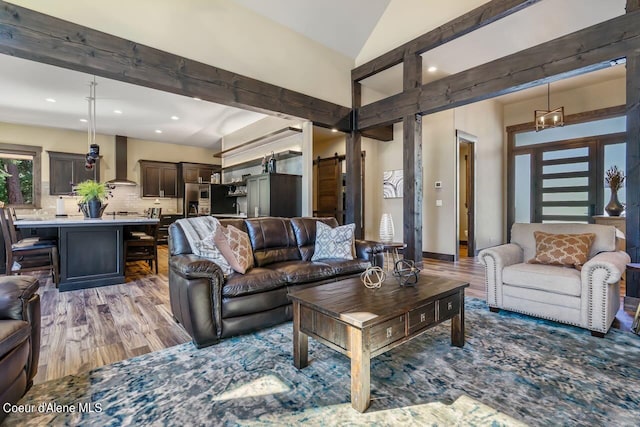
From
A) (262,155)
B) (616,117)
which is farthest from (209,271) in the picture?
(616,117)

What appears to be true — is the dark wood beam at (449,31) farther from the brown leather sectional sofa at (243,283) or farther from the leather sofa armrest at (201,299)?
the leather sofa armrest at (201,299)

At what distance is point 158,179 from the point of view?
29.4ft

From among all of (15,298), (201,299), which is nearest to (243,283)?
(201,299)

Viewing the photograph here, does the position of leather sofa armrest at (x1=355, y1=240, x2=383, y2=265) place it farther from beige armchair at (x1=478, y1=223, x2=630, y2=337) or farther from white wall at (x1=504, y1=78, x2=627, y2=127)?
white wall at (x1=504, y1=78, x2=627, y2=127)

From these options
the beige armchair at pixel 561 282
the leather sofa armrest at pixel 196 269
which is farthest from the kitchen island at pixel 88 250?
the beige armchair at pixel 561 282

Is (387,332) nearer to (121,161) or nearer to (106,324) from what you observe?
(106,324)

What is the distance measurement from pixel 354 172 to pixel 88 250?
442cm

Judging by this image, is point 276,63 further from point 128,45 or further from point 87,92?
point 87,92

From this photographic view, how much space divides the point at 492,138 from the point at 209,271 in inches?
272

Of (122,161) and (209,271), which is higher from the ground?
(122,161)

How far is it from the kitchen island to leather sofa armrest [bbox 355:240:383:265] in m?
3.37

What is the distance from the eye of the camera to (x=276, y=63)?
4.66 meters

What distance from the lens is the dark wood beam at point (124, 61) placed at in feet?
9.25

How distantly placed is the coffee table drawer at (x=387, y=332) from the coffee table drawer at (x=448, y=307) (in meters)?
0.44
